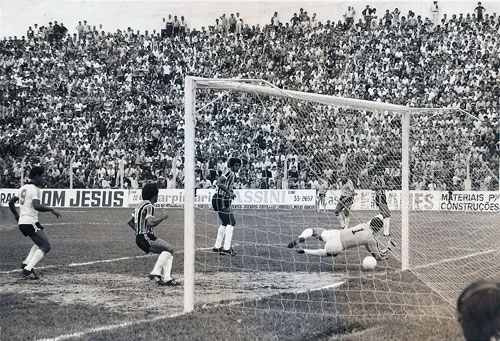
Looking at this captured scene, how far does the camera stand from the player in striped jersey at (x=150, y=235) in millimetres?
8148

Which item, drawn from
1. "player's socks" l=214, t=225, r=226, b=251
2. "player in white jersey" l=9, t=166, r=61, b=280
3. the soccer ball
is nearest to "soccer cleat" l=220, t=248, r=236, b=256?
"player's socks" l=214, t=225, r=226, b=251

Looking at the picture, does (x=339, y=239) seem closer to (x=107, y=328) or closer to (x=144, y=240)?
(x=144, y=240)

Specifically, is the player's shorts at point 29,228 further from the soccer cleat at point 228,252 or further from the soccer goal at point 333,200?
the soccer cleat at point 228,252

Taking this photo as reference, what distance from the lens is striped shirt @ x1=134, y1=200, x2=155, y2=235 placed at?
320 inches

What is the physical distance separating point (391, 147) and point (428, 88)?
5.09 m

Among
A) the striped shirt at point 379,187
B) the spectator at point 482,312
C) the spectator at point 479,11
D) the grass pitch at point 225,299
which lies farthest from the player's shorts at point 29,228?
the spectator at point 479,11

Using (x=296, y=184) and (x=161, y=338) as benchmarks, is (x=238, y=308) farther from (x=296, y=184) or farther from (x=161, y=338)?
(x=296, y=184)

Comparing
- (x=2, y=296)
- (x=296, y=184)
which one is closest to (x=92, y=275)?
(x=2, y=296)

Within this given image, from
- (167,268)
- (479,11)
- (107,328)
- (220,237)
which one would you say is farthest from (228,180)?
(479,11)

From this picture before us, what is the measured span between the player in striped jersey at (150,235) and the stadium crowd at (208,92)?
39.5ft

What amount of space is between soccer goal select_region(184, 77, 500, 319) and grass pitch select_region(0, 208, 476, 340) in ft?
0.15

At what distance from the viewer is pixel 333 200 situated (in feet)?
65.9

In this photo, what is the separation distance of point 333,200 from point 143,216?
12563 millimetres

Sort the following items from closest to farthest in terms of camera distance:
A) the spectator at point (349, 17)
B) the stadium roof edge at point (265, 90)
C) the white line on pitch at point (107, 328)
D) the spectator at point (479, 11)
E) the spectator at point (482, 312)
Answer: the spectator at point (482, 312) → the white line on pitch at point (107, 328) → the stadium roof edge at point (265, 90) → the spectator at point (479, 11) → the spectator at point (349, 17)
